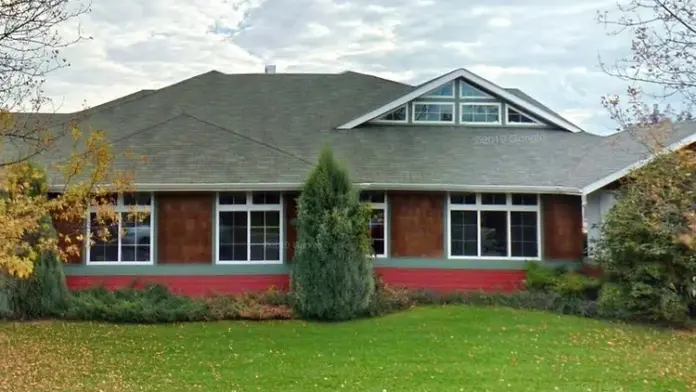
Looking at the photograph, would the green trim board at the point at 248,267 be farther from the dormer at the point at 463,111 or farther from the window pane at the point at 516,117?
the window pane at the point at 516,117

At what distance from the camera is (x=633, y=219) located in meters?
13.1

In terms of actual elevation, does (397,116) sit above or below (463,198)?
above

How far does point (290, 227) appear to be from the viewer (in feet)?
49.9

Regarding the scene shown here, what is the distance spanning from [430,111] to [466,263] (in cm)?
515

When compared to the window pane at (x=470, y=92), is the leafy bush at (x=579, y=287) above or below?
below

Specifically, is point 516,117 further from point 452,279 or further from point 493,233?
point 452,279

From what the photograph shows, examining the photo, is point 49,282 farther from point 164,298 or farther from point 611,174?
point 611,174

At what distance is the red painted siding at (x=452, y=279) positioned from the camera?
1527 cm

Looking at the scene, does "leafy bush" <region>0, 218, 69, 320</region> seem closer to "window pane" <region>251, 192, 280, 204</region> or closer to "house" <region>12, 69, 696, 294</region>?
"house" <region>12, 69, 696, 294</region>

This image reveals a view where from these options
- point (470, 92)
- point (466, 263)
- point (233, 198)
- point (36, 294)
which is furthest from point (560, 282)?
point (36, 294)

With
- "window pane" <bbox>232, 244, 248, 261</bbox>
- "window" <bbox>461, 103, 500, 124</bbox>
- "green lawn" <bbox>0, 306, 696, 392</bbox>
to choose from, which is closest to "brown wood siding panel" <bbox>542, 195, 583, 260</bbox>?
"green lawn" <bbox>0, 306, 696, 392</bbox>

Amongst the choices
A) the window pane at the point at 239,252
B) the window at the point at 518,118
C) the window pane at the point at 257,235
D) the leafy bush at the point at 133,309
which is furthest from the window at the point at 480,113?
the leafy bush at the point at 133,309

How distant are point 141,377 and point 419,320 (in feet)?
19.0

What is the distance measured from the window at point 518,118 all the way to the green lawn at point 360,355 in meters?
7.06
